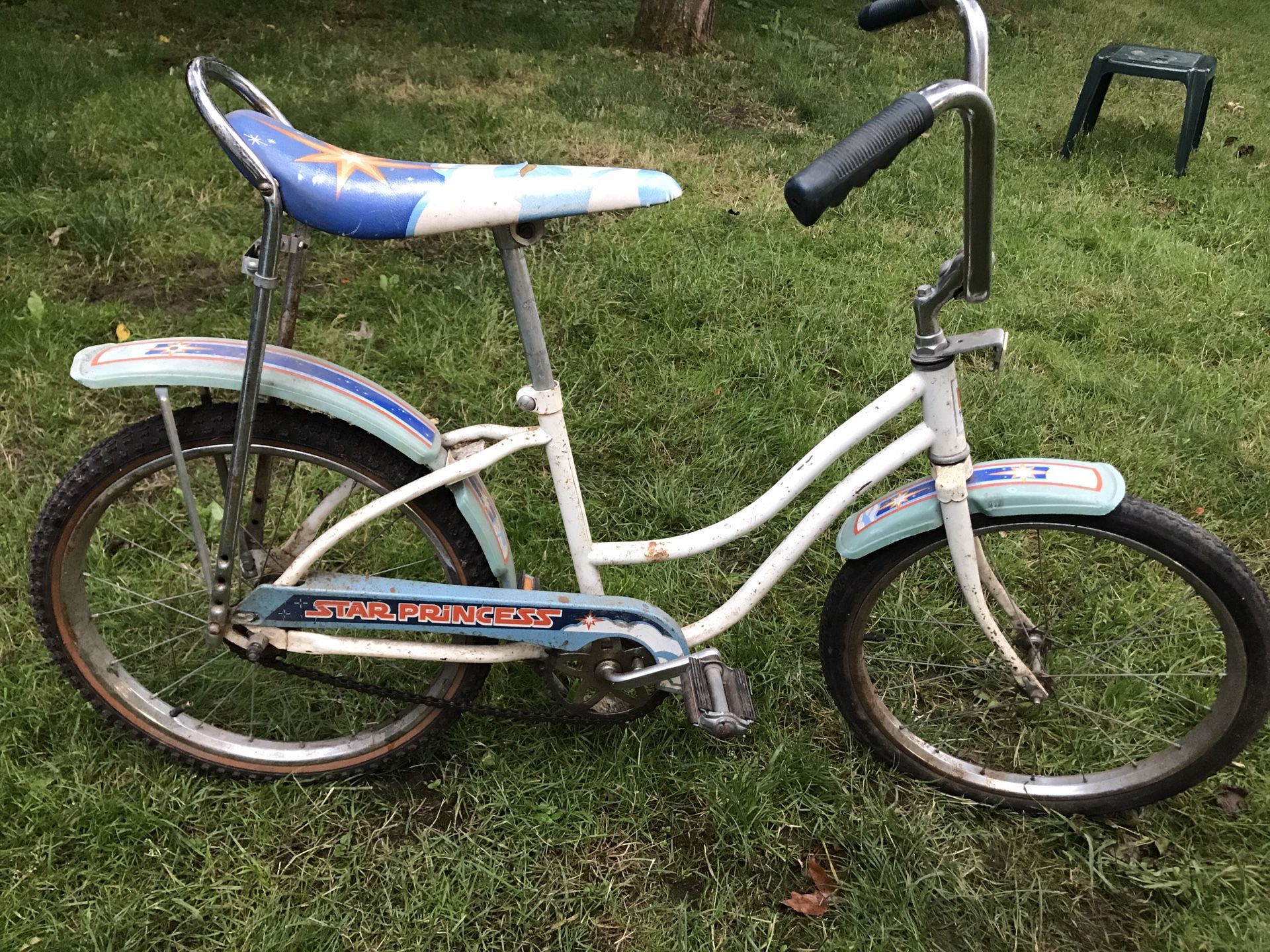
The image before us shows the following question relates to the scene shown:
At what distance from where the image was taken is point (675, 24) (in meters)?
6.73

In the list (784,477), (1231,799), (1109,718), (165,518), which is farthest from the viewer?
(165,518)

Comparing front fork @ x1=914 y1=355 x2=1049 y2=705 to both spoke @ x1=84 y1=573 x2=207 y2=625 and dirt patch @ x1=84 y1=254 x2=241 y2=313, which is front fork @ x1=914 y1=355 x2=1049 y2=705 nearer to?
spoke @ x1=84 y1=573 x2=207 y2=625

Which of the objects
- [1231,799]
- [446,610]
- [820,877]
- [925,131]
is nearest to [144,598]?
[446,610]

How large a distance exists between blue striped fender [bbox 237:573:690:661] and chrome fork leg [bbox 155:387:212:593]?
0.36ft

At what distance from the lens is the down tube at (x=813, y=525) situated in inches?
67.0

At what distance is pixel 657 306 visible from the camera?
3.63 meters

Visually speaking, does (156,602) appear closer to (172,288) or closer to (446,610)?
(446,610)

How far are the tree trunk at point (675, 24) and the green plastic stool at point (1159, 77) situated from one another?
2903 mm

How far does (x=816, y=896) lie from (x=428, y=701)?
0.95 meters

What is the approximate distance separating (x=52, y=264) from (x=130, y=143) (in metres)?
1.18

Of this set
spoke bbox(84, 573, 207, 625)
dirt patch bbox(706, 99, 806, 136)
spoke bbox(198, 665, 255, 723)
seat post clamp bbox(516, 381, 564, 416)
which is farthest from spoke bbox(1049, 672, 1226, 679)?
dirt patch bbox(706, 99, 806, 136)

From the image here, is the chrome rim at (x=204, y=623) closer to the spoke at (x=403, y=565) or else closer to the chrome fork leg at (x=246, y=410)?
the spoke at (x=403, y=565)

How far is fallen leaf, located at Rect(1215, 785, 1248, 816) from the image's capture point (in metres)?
2.02

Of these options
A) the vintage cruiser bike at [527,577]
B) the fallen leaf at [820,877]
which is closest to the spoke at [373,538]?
the vintage cruiser bike at [527,577]
